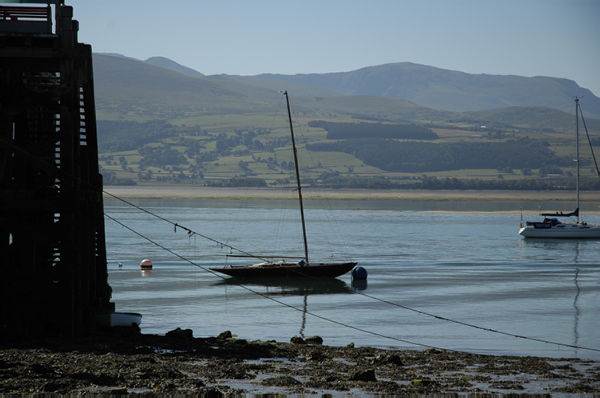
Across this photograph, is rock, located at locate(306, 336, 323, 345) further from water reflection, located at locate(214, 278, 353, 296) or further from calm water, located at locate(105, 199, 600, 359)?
water reflection, located at locate(214, 278, 353, 296)

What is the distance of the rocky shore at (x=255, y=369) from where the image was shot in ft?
36.3

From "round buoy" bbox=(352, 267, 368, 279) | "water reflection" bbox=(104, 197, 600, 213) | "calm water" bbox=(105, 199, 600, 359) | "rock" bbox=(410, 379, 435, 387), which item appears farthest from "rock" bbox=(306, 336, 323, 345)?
"water reflection" bbox=(104, 197, 600, 213)

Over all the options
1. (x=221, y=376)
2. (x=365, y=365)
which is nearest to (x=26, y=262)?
(x=221, y=376)

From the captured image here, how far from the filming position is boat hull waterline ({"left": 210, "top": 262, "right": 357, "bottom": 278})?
32688 millimetres

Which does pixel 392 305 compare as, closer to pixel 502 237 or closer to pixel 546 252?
pixel 546 252

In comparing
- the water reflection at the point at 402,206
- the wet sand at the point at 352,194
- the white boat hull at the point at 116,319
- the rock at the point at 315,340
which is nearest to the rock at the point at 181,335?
the white boat hull at the point at 116,319

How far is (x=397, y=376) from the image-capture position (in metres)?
12.8

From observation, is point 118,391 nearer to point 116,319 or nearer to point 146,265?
point 116,319

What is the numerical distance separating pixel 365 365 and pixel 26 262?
7932 mm

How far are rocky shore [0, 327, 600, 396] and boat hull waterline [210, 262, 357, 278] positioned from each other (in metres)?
16.4

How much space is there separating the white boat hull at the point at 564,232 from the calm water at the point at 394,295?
4.94 meters

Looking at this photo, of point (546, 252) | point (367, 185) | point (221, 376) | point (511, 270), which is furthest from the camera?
point (367, 185)

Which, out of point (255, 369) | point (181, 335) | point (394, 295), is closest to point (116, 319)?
point (181, 335)

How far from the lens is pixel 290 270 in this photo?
33062 mm
